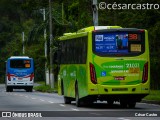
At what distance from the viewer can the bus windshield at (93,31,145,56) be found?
1153 inches

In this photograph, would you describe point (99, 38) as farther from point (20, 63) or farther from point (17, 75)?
point (20, 63)

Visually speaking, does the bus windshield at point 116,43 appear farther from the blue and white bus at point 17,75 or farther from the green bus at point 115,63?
the blue and white bus at point 17,75

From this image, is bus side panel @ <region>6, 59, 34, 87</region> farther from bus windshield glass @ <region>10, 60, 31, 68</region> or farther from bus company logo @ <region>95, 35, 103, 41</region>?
bus company logo @ <region>95, 35, 103, 41</region>

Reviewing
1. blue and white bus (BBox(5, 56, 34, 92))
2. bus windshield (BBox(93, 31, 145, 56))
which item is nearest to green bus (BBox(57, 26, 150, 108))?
bus windshield (BBox(93, 31, 145, 56))

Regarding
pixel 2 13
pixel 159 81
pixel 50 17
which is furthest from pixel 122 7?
pixel 2 13

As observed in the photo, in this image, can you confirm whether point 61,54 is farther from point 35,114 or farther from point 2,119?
point 2,119

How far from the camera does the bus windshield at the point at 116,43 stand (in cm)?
2928

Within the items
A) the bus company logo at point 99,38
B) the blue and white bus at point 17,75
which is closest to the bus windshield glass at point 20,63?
the blue and white bus at point 17,75

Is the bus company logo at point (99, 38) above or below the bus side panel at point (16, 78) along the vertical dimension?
above

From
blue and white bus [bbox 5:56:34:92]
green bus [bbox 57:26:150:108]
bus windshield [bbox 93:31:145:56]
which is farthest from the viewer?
blue and white bus [bbox 5:56:34:92]

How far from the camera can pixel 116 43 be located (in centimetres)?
Result: 2934

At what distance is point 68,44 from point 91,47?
4.24 meters

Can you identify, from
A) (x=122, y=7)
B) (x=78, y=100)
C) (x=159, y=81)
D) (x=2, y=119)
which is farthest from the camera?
(x=159, y=81)

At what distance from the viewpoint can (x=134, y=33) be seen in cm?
2941
